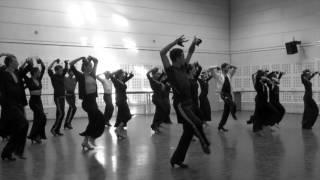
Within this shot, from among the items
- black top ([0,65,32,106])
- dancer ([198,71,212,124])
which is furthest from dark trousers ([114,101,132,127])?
black top ([0,65,32,106])

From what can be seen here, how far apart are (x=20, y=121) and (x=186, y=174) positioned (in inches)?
119

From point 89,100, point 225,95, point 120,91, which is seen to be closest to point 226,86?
point 225,95

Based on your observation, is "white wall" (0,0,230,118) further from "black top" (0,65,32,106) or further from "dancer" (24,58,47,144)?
"black top" (0,65,32,106)

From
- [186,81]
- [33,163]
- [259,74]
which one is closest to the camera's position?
[186,81]

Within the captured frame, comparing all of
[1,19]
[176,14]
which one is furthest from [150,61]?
[1,19]

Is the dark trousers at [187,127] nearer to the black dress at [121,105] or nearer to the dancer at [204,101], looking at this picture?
the black dress at [121,105]

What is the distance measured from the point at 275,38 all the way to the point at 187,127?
14.7 metres

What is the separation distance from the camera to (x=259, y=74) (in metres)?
9.77

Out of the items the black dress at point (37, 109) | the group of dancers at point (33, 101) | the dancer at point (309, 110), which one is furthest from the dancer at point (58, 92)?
the dancer at point (309, 110)

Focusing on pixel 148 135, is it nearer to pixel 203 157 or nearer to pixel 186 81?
pixel 203 157

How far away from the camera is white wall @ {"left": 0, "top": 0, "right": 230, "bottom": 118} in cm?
1538

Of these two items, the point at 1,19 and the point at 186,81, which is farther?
the point at 1,19

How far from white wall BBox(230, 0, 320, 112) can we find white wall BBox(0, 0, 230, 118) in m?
0.98

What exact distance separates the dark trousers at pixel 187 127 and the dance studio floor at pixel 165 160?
0.25m
